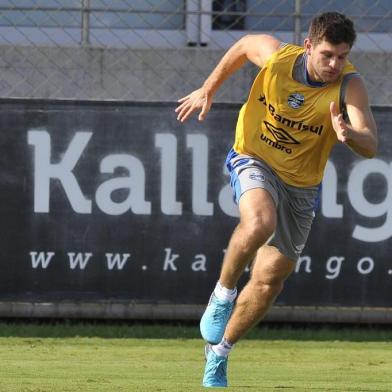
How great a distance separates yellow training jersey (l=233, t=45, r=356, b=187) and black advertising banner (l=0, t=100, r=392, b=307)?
288cm

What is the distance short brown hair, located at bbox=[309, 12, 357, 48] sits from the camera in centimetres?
641

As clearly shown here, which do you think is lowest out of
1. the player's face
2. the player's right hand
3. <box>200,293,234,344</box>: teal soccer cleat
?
<box>200,293,234,344</box>: teal soccer cleat

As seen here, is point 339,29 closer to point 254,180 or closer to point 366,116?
point 366,116

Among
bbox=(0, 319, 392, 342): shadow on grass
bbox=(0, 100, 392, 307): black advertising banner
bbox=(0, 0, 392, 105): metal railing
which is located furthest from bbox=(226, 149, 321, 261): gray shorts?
bbox=(0, 0, 392, 105): metal railing

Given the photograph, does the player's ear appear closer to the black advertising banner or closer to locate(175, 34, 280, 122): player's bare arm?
locate(175, 34, 280, 122): player's bare arm

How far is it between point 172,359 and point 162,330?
136 cm

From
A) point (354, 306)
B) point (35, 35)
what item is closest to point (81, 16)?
point (35, 35)

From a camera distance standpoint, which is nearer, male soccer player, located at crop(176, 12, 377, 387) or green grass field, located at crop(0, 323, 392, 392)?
male soccer player, located at crop(176, 12, 377, 387)

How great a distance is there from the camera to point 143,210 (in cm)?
980

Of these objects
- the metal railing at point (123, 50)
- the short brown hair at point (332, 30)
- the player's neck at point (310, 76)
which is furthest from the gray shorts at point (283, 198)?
the metal railing at point (123, 50)

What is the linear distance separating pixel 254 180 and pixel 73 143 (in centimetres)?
336

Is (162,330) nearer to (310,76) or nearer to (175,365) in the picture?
(175,365)

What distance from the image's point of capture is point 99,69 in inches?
410

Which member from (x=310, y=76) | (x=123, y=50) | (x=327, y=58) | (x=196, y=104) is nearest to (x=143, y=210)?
(x=123, y=50)
